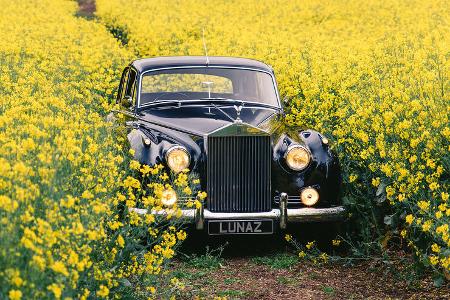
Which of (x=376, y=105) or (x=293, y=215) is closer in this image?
(x=293, y=215)

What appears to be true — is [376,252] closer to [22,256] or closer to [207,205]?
[207,205]

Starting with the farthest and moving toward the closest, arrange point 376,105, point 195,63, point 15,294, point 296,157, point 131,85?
1. point 131,85
2. point 195,63
3. point 376,105
4. point 296,157
5. point 15,294

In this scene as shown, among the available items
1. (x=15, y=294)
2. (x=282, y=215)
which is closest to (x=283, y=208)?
(x=282, y=215)

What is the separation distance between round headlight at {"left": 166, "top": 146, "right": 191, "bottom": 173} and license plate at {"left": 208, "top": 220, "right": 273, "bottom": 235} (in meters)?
0.52

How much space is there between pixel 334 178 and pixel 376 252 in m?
0.76

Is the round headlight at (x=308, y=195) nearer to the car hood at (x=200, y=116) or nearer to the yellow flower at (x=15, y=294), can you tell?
the car hood at (x=200, y=116)

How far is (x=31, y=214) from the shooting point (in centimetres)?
409

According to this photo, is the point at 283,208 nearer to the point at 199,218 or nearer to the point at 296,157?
the point at 296,157

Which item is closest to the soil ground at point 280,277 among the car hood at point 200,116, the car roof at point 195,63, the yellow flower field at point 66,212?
the yellow flower field at point 66,212

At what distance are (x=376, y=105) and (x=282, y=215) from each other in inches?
50.8

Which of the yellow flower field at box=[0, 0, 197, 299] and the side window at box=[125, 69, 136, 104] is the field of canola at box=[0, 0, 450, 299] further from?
the side window at box=[125, 69, 136, 104]

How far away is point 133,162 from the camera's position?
5.55 meters

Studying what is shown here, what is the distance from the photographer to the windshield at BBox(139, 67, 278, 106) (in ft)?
27.1

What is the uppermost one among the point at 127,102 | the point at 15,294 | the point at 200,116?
the point at 127,102
